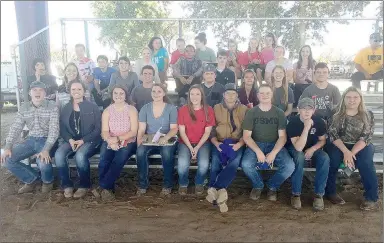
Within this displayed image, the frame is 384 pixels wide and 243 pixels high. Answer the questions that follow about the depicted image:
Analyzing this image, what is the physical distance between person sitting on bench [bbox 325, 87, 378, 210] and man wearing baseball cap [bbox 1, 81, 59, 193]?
3.71m

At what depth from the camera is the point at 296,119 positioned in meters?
4.28

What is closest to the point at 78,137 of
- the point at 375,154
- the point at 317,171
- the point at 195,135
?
the point at 195,135

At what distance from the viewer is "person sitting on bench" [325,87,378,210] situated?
4.05 m

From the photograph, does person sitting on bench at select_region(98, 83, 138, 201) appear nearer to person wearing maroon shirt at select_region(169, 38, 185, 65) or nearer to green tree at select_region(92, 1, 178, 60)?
person wearing maroon shirt at select_region(169, 38, 185, 65)

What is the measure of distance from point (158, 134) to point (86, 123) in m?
1.04

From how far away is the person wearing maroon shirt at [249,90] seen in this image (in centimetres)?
527

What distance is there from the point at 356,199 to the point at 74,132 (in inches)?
153

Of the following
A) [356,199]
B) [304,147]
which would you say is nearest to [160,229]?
[304,147]

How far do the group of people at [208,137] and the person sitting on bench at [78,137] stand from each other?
0.01m

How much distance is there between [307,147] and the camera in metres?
4.32

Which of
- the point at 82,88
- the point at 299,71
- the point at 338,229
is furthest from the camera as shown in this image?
the point at 299,71

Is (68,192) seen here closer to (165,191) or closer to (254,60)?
(165,191)

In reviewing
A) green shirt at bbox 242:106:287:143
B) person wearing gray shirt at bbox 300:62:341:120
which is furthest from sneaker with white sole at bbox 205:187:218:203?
person wearing gray shirt at bbox 300:62:341:120

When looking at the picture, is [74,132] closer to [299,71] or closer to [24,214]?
[24,214]
